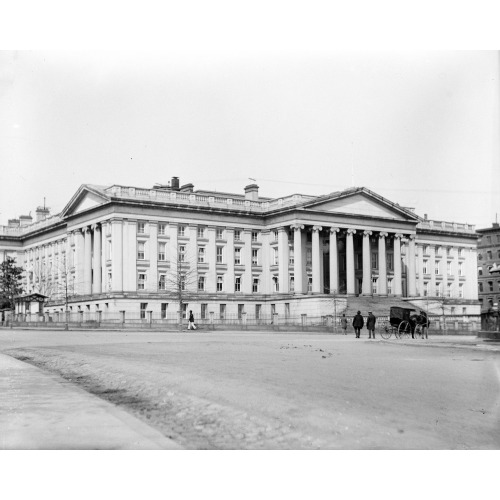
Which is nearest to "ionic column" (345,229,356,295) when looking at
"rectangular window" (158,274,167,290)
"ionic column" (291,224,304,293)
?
"ionic column" (291,224,304,293)

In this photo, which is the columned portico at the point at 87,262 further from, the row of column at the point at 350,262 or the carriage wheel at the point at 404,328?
the carriage wheel at the point at 404,328

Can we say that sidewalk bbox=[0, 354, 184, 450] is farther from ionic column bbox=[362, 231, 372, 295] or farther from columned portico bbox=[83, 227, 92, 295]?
ionic column bbox=[362, 231, 372, 295]

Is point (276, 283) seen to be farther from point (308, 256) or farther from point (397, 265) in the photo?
point (397, 265)

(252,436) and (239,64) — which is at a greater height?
(239,64)

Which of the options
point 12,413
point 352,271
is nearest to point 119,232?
point 352,271

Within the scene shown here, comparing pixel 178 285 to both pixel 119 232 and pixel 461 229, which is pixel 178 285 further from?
pixel 461 229

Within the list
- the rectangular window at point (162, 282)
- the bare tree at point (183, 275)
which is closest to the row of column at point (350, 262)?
the bare tree at point (183, 275)

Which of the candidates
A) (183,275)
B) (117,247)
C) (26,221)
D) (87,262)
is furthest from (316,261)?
(26,221)
